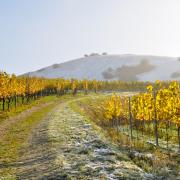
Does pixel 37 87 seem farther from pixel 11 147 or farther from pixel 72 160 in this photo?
pixel 72 160

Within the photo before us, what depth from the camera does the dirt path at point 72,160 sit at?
1948 centimetres

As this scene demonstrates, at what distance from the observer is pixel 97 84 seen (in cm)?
17250

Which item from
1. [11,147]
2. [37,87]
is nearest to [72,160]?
[11,147]

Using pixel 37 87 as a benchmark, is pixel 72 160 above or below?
below

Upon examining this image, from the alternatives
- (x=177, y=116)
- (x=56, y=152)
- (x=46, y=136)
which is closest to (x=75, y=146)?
(x=56, y=152)

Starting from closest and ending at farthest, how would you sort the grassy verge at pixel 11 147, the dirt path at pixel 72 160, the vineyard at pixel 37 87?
the dirt path at pixel 72 160, the grassy verge at pixel 11 147, the vineyard at pixel 37 87

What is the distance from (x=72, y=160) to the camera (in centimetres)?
2281

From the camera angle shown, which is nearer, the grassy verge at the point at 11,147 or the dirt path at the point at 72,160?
the dirt path at the point at 72,160

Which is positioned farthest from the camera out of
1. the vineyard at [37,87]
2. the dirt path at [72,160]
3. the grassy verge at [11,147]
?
the vineyard at [37,87]

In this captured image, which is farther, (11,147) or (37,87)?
(37,87)

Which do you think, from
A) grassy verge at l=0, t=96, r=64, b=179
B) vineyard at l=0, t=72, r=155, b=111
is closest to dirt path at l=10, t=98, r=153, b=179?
grassy verge at l=0, t=96, r=64, b=179

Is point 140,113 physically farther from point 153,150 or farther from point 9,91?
point 9,91

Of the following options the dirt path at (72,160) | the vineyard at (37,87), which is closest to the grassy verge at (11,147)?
the dirt path at (72,160)

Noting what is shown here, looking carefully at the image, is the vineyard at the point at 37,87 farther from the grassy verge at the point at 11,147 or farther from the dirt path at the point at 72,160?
the dirt path at the point at 72,160
